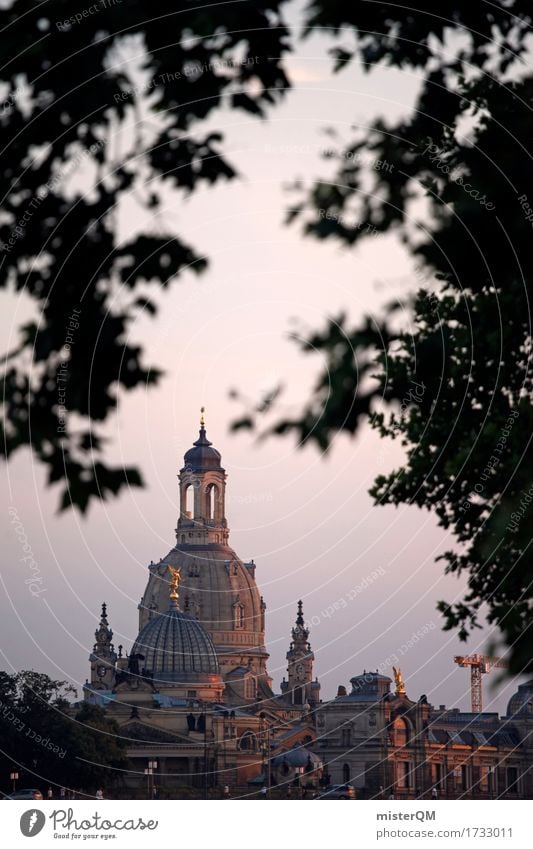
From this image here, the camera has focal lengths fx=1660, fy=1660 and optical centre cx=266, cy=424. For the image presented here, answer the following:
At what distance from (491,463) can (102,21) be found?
12.2 meters

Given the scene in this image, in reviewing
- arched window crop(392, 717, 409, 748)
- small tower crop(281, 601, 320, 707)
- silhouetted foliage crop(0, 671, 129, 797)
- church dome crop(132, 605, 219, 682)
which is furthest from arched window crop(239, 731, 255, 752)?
silhouetted foliage crop(0, 671, 129, 797)

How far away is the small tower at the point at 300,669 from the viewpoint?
16612cm

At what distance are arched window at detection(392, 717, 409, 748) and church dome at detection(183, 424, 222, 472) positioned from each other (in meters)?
56.6

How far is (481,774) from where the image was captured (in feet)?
440

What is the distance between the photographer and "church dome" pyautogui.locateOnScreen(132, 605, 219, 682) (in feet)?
515

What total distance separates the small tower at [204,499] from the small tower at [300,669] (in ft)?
52.1

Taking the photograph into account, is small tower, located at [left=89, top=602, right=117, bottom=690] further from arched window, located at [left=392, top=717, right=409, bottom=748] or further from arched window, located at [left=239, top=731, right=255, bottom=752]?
arched window, located at [left=392, top=717, right=409, bottom=748]

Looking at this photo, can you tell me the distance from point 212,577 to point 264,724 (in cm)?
4008

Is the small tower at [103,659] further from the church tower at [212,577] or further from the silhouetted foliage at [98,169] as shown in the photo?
the silhouetted foliage at [98,169]

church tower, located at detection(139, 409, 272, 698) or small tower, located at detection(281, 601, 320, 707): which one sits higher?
church tower, located at detection(139, 409, 272, 698)

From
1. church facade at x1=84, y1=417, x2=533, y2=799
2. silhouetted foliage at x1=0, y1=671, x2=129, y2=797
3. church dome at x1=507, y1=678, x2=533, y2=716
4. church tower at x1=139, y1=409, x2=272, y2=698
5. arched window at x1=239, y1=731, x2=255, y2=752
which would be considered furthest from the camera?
church tower at x1=139, y1=409, x2=272, y2=698

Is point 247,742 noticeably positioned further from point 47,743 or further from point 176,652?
point 47,743

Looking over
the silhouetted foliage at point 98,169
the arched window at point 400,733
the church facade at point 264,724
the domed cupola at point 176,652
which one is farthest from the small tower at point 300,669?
the silhouetted foliage at point 98,169
